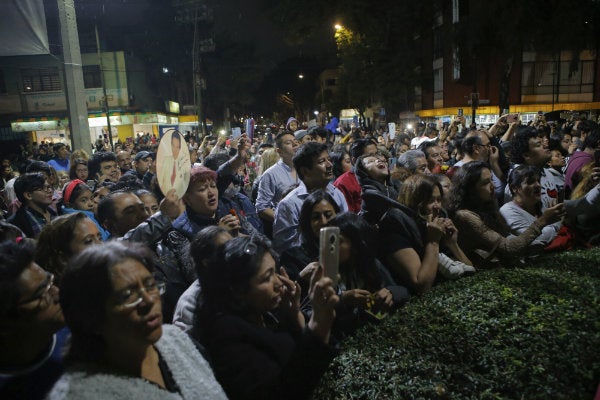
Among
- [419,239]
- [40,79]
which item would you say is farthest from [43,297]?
[40,79]

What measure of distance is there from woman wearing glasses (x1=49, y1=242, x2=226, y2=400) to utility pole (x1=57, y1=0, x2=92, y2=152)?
9965 mm

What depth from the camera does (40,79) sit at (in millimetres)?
34750

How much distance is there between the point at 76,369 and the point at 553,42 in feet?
94.5

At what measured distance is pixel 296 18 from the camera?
99.3 ft

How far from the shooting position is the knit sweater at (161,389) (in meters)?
1.59

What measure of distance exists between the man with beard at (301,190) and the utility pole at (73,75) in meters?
8.12

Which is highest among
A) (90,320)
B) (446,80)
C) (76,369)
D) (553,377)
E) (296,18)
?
(296,18)

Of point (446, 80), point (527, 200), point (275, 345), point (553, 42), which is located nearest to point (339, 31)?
point (446, 80)

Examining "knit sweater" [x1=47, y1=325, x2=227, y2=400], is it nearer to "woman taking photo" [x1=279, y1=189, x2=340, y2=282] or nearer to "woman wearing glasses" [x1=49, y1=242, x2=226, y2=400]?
"woman wearing glasses" [x1=49, y1=242, x2=226, y2=400]

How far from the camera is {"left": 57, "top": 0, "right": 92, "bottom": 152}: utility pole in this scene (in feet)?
32.5

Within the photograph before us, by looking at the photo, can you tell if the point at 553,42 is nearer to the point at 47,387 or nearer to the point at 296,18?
the point at 296,18

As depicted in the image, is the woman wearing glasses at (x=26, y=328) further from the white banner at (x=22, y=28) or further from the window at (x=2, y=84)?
the window at (x=2, y=84)

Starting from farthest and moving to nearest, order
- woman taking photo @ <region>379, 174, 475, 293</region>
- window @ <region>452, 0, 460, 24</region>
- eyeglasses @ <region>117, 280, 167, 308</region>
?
window @ <region>452, 0, 460, 24</region>, woman taking photo @ <region>379, 174, 475, 293</region>, eyeglasses @ <region>117, 280, 167, 308</region>

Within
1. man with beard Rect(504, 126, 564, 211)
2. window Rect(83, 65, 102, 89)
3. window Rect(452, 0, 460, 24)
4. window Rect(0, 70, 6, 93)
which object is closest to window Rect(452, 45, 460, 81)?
window Rect(452, 0, 460, 24)
